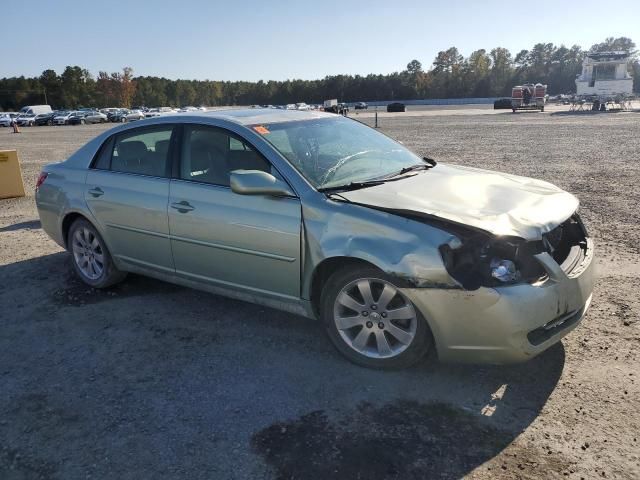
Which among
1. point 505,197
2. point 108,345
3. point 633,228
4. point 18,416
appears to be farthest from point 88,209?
point 633,228

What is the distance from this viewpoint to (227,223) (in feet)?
13.1

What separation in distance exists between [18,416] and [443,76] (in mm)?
138740

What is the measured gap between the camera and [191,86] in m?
139

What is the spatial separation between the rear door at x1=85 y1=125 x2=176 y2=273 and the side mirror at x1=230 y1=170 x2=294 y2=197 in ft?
3.14

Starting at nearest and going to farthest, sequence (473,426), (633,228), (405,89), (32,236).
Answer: (473,426) < (633,228) < (32,236) < (405,89)

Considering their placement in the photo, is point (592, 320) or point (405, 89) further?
point (405, 89)

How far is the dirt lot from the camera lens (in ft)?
8.87

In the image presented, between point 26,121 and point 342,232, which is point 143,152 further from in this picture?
point 26,121

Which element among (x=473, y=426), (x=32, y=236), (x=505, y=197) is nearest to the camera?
(x=473, y=426)

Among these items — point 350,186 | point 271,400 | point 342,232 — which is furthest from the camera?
point 350,186

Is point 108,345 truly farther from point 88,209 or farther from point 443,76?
point 443,76

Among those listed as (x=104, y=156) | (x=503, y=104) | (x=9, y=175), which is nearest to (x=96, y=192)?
(x=104, y=156)

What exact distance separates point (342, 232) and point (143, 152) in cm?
228

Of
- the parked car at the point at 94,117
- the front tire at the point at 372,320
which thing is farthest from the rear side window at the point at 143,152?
the parked car at the point at 94,117
